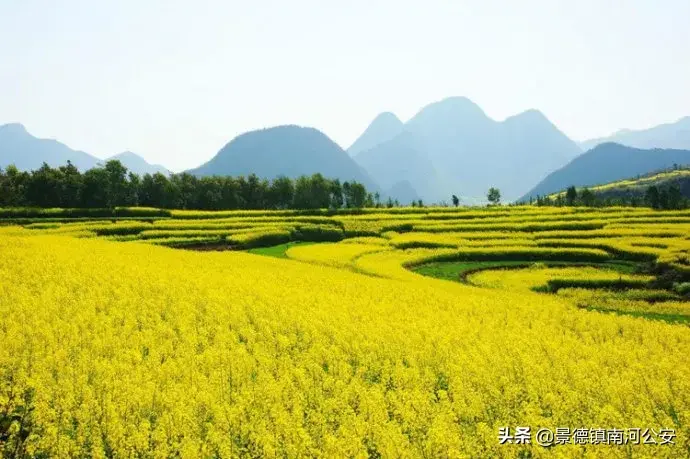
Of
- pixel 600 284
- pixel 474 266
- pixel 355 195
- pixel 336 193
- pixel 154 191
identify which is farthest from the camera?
pixel 355 195

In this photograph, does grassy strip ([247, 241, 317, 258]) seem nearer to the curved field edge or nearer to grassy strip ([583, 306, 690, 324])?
the curved field edge

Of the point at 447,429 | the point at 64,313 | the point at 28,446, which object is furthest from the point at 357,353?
the point at 64,313

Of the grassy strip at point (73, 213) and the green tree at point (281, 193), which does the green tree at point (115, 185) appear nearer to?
the grassy strip at point (73, 213)

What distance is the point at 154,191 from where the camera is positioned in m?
88.7

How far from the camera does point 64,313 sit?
17500mm

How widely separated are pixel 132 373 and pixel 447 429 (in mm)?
7265

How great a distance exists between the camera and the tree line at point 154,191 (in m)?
77.7

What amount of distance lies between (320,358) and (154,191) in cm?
8186

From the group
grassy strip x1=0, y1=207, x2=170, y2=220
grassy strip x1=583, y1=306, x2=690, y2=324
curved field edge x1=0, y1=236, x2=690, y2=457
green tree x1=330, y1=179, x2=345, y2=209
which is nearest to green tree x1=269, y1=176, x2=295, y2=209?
green tree x1=330, y1=179, x2=345, y2=209

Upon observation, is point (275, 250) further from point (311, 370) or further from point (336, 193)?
point (336, 193)

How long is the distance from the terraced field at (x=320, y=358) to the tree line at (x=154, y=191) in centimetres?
5156

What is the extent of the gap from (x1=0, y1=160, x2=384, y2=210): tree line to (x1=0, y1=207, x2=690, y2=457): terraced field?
169ft

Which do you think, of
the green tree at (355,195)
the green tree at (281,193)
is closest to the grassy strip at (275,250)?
the green tree at (281,193)

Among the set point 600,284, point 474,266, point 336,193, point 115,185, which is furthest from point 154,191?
point 600,284
